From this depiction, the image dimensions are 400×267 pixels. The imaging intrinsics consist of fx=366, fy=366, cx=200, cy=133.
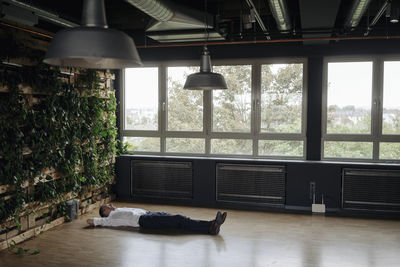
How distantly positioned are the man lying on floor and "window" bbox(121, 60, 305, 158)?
6.06ft

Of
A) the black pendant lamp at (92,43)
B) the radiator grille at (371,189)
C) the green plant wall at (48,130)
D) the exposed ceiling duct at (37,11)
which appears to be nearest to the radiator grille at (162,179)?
the green plant wall at (48,130)

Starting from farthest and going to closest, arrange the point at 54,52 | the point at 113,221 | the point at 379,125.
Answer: the point at 379,125
the point at 113,221
the point at 54,52

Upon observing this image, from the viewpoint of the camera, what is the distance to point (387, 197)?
548cm

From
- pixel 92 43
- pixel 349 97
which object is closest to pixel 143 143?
pixel 349 97

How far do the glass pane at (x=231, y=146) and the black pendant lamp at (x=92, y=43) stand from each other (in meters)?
4.51

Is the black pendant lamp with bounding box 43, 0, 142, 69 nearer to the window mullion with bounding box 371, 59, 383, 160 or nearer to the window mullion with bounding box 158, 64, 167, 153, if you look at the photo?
the window mullion with bounding box 158, 64, 167, 153

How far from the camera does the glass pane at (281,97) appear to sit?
6.05m

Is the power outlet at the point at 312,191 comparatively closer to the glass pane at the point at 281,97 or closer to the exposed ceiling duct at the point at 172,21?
the glass pane at the point at 281,97

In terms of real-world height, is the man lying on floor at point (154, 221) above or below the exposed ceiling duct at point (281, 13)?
below

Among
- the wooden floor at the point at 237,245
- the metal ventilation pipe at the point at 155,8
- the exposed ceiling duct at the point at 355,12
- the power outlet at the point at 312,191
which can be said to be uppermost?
the exposed ceiling duct at the point at 355,12

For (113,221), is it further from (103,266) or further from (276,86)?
(276,86)

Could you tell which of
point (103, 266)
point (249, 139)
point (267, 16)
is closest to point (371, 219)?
point (249, 139)

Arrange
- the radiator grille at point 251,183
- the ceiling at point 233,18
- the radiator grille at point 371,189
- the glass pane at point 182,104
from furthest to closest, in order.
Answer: the glass pane at point 182,104 < the radiator grille at point 251,183 < the radiator grille at point 371,189 < the ceiling at point 233,18

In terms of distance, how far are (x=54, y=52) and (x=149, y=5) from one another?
1.79m
